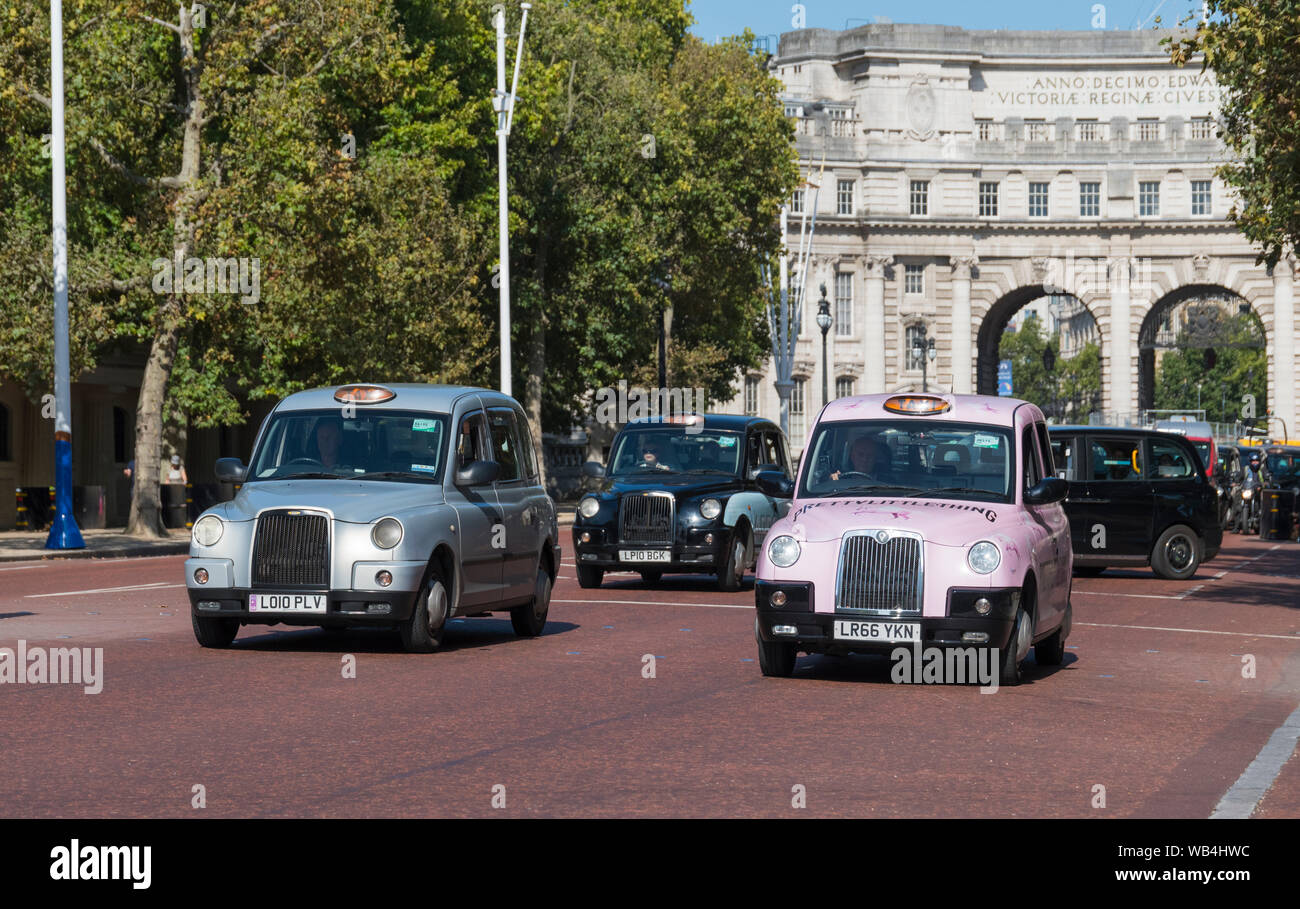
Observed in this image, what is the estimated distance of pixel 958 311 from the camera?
315 feet

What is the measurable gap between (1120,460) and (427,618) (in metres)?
15.6

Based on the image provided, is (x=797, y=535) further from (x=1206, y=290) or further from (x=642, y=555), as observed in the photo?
(x=1206, y=290)

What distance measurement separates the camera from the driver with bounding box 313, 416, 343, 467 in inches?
617

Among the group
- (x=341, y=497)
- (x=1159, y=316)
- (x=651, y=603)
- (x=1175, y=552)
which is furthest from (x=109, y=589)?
(x=1159, y=316)

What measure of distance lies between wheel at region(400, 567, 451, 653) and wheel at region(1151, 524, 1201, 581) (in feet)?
50.5

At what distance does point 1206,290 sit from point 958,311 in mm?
13125

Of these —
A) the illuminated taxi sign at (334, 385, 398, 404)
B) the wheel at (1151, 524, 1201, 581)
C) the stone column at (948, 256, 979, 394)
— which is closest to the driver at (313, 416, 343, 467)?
the illuminated taxi sign at (334, 385, 398, 404)

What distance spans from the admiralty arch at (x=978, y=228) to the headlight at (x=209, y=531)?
79.8 meters

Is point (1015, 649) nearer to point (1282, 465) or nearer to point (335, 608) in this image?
point (335, 608)

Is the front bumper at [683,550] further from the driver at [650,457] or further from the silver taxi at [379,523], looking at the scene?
the silver taxi at [379,523]

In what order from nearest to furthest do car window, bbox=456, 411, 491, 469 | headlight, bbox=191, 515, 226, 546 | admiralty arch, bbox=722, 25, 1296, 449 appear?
headlight, bbox=191, 515, 226, 546 → car window, bbox=456, 411, 491, 469 → admiralty arch, bbox=722, 25, 1296, 449

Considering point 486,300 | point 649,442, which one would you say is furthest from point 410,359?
point 649,442

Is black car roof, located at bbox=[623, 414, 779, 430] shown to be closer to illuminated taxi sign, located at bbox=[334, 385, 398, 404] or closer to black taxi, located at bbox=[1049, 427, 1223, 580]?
black taxi, located at bbox=[1049, 427, 1223, 580]

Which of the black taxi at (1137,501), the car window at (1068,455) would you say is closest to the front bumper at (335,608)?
the black taxi at (1137,501)
